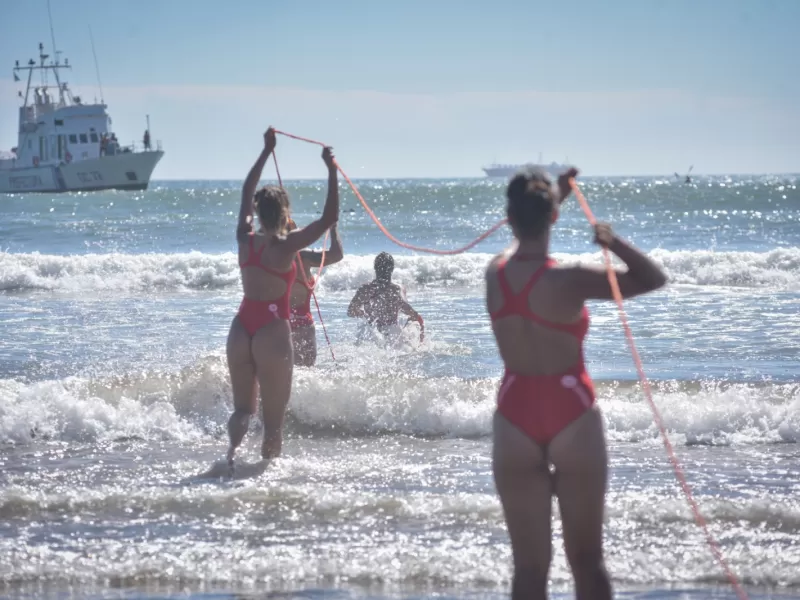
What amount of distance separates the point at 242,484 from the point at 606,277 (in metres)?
3.67

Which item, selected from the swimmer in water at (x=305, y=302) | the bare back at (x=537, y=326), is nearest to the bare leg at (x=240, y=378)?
the swimmer in water at (x=305, y=302)

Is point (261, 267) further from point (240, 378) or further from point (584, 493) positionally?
point (584, 493)

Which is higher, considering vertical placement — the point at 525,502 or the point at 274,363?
the point at 274,363

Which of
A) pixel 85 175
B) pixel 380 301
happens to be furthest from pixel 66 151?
→ pixel 380 301

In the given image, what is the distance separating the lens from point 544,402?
3.57 meters

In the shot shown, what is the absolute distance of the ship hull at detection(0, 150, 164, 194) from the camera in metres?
68.8

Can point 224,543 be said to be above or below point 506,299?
below

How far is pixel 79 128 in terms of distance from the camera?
68000 millimetres

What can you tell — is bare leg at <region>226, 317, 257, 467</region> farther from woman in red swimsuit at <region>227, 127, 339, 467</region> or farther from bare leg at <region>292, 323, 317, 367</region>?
bare leg at <region>292, 323, 317, 367</region>

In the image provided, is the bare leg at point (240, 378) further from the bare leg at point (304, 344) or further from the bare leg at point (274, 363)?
the bare leg at point (304, 344)

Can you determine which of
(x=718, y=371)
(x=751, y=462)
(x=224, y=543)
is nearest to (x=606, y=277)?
(x=224, y=543)

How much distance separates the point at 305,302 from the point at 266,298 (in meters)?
2.15

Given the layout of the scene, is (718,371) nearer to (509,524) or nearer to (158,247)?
(509,524)

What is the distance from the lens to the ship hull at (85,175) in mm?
68750
